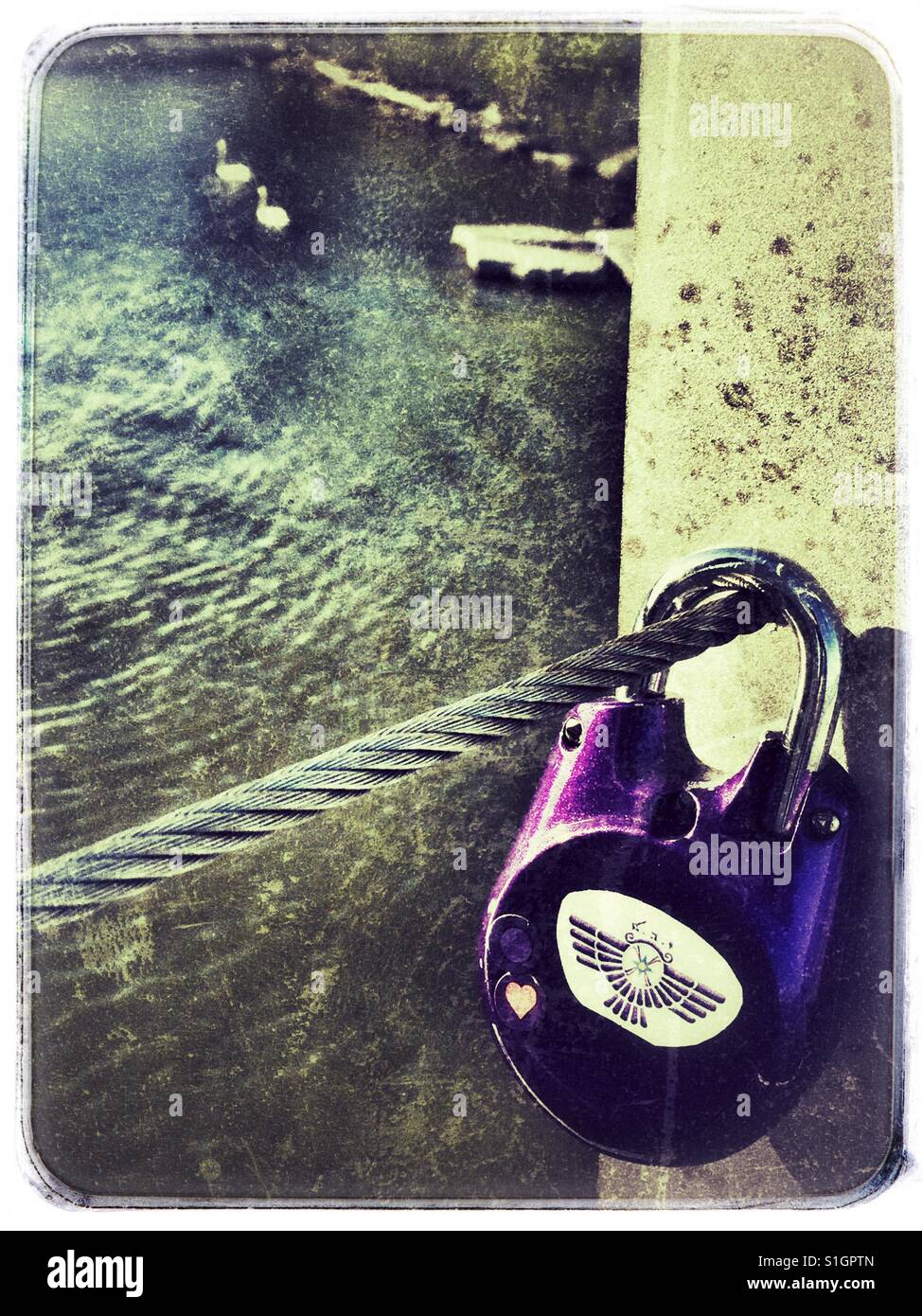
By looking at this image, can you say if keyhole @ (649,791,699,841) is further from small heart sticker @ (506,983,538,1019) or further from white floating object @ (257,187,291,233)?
white floating object @ (257,187,291,233)

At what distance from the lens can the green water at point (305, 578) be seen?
69cm

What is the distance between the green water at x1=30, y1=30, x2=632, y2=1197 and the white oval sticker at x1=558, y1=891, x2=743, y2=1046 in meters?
0.08

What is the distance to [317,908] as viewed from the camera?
692 millimetres

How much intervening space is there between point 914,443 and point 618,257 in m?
0.26

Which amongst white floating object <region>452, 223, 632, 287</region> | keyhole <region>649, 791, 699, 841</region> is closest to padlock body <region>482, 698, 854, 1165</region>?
keyhole <region>649, 791, 699, 841</region>

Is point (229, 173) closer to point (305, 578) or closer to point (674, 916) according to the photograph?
point (305, 578)

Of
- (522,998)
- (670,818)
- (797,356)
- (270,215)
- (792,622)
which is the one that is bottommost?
(522,998)

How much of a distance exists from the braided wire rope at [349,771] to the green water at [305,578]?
1cm

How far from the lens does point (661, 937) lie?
665 mm

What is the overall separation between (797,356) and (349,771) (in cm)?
44

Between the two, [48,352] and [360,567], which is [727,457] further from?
[48,352]

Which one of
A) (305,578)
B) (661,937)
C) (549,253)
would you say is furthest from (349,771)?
(549,253)

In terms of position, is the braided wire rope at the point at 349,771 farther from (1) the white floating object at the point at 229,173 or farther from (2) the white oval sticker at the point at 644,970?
(1) the white floating object at the point at 229,173

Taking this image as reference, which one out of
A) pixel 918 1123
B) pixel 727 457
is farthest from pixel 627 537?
pixel 918 1123
